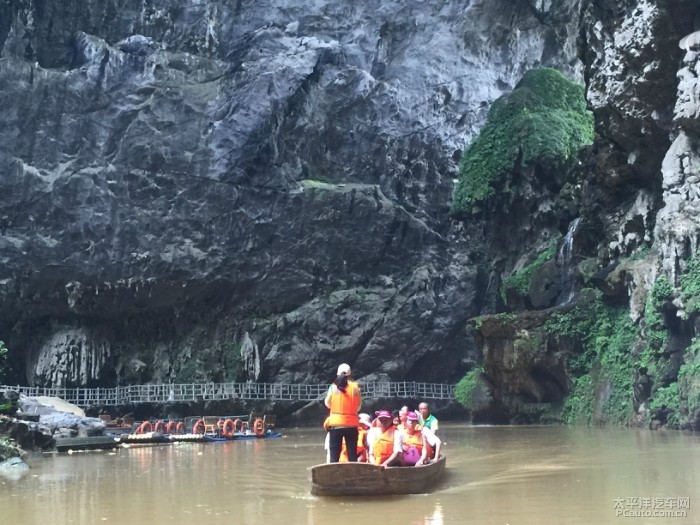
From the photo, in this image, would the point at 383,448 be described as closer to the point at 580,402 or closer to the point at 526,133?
the point at 580,402

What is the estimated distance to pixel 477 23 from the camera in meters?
40.7

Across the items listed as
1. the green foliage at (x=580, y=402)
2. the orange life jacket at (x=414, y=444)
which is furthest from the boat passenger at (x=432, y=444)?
the green foliage at (x=580, y=402)

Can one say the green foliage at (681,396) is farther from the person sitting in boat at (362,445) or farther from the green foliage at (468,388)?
the person sitting in boat at (362,445)

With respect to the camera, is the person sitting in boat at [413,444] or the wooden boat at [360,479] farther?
the person sitting in boat at [413,444]

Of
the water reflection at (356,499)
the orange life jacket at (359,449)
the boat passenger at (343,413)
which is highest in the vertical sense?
the boat passenger at (343,413)

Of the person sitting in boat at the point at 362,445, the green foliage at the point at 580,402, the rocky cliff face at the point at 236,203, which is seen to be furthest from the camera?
the rocky cliff face at the point at 236,203

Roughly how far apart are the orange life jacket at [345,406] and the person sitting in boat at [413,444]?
2.62ft

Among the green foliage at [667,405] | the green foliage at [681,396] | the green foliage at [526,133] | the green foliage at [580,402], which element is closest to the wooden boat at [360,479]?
the green foliage at [681,396]

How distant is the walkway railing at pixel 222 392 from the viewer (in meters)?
35.5

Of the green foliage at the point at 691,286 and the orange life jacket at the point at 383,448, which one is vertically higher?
the green foliage at the point at 691,286

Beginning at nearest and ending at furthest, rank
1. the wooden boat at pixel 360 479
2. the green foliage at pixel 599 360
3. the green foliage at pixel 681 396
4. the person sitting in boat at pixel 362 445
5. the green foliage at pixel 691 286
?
the wooden boat at pixel 360 479 < the person sitting in boat at pixel 362 445 < the green foliage at pixel 681 396 < the green foliage at pixel 691 286 < the green foliage at pixel 599 360

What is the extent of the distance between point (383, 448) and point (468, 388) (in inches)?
813

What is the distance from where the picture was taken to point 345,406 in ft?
34.9

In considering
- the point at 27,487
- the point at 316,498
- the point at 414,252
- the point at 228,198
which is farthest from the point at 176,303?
the point at 316,498
